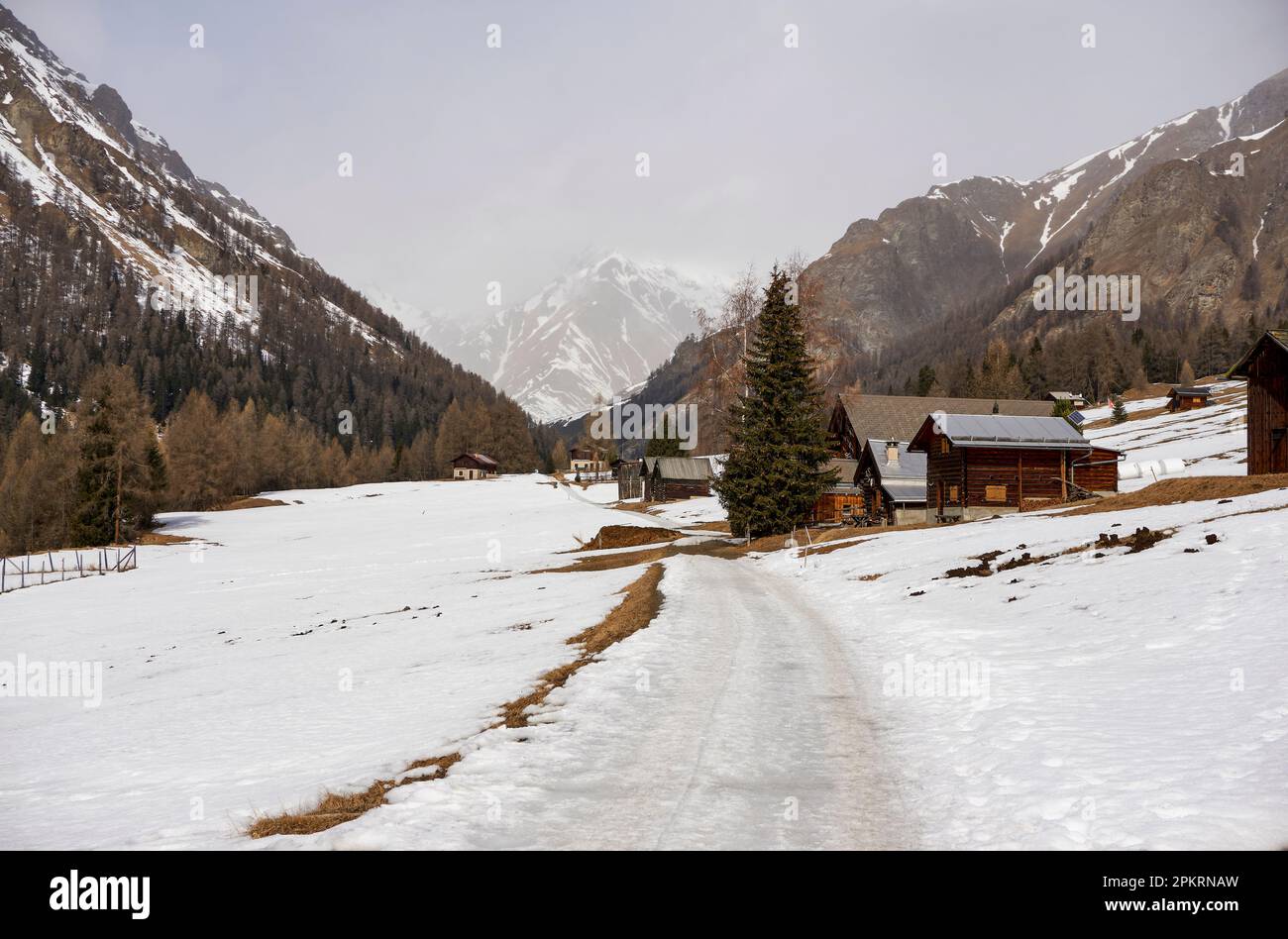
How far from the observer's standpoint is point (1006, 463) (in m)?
47.6

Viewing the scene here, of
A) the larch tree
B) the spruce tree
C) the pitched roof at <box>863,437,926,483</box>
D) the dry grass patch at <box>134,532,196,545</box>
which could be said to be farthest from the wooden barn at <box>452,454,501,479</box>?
the spruce tree

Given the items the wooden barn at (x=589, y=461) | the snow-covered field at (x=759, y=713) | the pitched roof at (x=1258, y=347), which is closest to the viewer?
A: the snow-covered field at (x=759, y=713)

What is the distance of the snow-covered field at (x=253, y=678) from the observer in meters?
9.30

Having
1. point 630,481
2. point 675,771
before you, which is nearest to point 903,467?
point 675,771

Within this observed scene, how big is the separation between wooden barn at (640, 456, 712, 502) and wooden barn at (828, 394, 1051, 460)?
2517 cm

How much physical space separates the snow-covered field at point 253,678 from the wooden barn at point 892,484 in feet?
80.1

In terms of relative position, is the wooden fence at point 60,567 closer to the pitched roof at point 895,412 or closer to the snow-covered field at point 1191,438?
the pitched roof at point 895,412

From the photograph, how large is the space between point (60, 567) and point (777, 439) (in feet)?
164

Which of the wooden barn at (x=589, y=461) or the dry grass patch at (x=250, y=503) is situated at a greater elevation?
the wooden barn at (x=589, y=461)

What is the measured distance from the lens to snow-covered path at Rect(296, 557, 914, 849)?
6.62m

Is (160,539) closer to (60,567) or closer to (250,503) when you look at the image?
(60,567)

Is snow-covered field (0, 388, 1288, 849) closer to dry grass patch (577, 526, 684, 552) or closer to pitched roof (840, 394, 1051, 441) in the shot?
dry grass patch (577, 526, 684, 552)

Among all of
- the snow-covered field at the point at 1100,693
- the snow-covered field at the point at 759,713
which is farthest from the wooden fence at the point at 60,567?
the snow-covered field at the point at 1100,693

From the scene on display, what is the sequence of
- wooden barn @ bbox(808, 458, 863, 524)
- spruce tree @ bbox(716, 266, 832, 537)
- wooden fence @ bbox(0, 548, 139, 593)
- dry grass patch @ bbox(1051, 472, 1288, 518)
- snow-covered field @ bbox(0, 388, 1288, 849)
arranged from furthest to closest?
wooden barn @ bbox(808, 458, 863, 524), wooden fence @ bbox(0, 548, 139, 593), spruce tree @ bbox(716, 266, 832, 537), dry grass patch @ bbox(1051, 472, 1288, 518), snow-covered field @ bbox(0, 388, 1288, 849)
